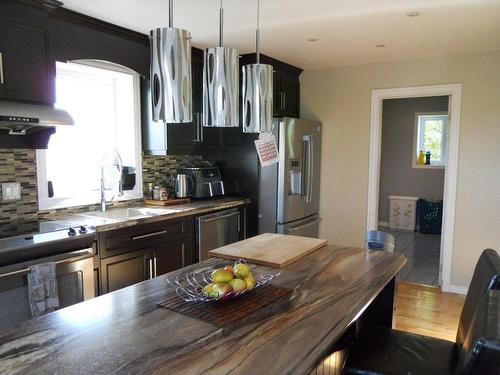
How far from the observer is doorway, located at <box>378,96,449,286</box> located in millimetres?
6895

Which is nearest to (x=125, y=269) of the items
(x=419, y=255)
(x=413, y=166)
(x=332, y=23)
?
(x=332, y=23)

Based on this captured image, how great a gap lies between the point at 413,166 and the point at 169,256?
5.40m

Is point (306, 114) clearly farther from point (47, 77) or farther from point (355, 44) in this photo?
point (47, 77)

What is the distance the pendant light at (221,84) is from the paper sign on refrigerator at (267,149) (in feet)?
8.33

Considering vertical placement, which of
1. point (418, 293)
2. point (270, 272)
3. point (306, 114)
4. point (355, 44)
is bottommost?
point (418, 293)

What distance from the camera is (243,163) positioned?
4324 millimetres

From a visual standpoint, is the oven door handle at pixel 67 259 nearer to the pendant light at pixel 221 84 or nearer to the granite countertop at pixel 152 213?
the granite countertop at pixel 152 213

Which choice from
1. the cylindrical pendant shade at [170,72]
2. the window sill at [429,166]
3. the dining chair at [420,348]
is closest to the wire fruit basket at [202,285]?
the dining chair at [420,348]

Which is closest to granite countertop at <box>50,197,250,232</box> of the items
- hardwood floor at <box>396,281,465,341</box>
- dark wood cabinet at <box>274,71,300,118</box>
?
dark wood cabinet at <box>274,71,300,118</box>

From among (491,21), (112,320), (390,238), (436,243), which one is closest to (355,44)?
(491,21)

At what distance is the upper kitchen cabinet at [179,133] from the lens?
3.70 m

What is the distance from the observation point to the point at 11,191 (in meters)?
2.79

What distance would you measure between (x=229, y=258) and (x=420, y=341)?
99cm

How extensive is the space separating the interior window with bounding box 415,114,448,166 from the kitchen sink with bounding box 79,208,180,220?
541 centimetres
